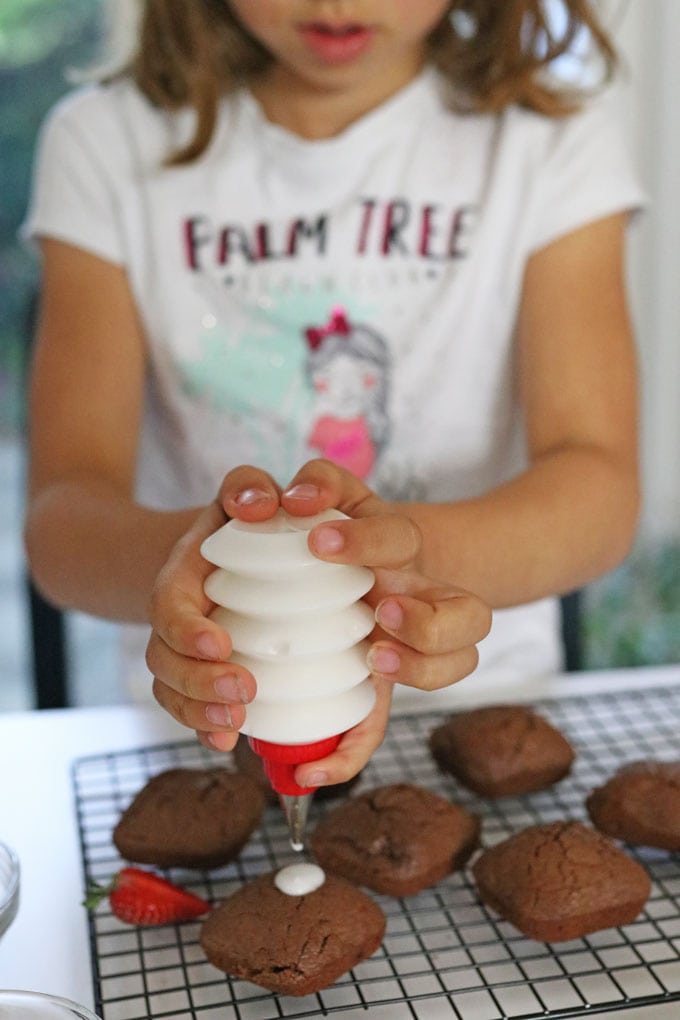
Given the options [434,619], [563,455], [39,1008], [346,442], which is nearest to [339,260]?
[346,442]

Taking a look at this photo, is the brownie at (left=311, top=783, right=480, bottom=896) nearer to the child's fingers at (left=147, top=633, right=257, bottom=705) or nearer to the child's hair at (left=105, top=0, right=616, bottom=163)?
the child's fingers at (left=147, top=633, right=257, bottom=705)

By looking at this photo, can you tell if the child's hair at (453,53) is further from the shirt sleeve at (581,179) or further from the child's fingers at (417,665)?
the child's fingers at (417,665)

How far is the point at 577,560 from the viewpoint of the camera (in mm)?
963

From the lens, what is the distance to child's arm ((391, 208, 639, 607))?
2.88ft

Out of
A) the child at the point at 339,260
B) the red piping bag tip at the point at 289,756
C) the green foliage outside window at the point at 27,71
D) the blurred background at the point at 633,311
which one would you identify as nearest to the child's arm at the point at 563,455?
the child at the point at 339,260

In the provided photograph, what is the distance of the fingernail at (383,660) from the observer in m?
0.60

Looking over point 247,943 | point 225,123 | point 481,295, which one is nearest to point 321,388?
point 481,295

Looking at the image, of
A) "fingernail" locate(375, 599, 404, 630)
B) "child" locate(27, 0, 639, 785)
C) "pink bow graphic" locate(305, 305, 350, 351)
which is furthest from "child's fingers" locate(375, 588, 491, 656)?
"pink bow graphic" locate(305, 305, 350, 351)

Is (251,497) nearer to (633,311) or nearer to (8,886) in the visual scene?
(8,886)

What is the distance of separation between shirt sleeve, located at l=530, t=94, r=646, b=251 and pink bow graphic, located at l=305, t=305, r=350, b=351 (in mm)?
187

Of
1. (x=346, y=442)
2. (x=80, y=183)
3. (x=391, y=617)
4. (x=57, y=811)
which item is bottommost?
(x=57, y=811)

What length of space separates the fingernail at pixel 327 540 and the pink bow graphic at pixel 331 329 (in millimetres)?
625

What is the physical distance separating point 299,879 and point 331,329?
0.60 m

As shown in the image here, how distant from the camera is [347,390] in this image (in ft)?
3.85
